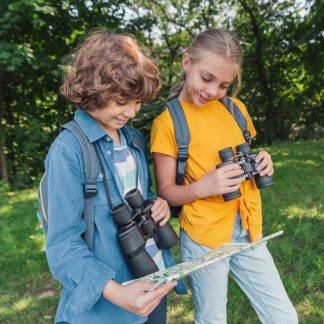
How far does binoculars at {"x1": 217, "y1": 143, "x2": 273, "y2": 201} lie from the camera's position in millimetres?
1749

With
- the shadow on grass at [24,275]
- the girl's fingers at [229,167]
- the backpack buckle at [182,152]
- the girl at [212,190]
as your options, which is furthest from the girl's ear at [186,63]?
the shadow on grass at [24,275]

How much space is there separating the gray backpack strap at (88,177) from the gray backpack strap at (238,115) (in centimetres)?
83

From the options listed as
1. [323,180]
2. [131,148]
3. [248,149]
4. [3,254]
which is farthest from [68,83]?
[323,180]

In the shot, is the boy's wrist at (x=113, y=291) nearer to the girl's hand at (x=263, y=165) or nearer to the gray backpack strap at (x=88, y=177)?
the gray backpack strap at (x=88, y=177)

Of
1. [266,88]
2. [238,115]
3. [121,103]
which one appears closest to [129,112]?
[121,103]

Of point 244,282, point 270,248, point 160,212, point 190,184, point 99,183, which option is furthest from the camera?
point 270,248

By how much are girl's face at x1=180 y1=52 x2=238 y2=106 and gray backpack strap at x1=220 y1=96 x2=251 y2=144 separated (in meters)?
0.18

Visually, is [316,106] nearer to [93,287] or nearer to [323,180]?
[323,180]

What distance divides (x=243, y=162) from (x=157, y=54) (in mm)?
4841

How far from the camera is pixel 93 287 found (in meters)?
1.31

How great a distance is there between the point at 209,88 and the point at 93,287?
3.16ft

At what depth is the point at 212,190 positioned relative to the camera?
1733 millimetres

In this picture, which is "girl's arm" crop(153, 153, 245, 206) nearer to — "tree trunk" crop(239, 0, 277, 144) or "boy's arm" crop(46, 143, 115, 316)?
"boy's arm" crop(46, 143, 115, 316)

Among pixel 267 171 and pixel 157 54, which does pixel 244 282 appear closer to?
pixel 267 171
